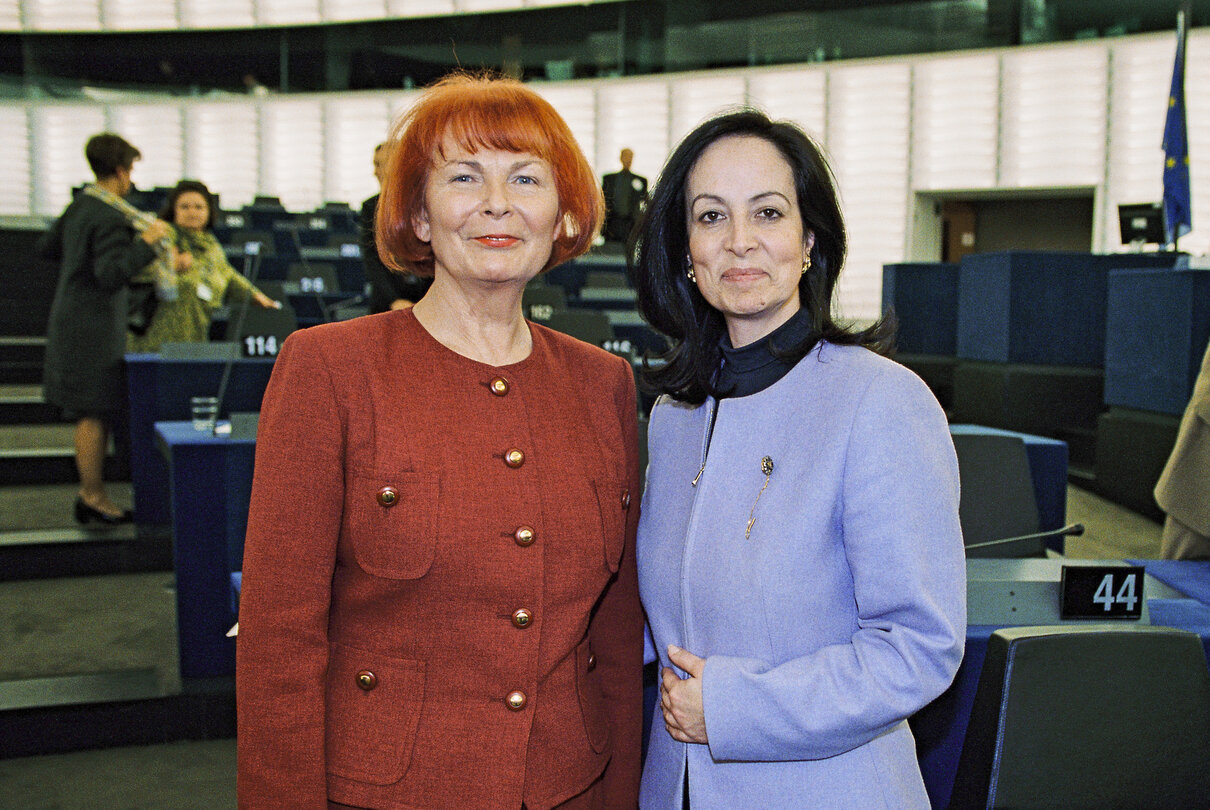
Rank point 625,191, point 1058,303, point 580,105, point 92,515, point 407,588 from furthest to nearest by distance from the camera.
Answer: point 580,105 → point 625,191 → point 1058,303 → point 92,515 → point 407,588

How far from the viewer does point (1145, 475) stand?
5262 millimetres

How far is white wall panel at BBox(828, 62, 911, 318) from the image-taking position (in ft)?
37.3

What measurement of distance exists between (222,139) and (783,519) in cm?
1461

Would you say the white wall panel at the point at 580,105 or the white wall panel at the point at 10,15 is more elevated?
the white wall panel at the point at 10,15

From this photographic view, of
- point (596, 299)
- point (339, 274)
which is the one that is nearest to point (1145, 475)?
point (596, 299)

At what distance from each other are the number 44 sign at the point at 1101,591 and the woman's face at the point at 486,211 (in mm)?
1044

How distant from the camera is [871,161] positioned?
38.1 feet

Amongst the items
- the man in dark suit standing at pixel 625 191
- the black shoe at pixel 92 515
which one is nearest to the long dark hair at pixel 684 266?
the black shoe at pixel 92 515

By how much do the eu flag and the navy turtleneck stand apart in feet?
22.3

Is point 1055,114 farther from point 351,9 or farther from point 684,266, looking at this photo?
point 684,266

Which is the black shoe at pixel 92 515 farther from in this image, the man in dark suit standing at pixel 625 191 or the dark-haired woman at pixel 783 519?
the man in dark suit standing at pixel 625 191

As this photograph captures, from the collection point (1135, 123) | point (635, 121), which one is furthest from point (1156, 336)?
point (635, 121)

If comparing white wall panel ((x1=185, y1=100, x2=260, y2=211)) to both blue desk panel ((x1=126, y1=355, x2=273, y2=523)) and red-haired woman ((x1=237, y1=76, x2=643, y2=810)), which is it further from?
red-haired woman ((x1=237, y1=76, x2=643, y2=810))

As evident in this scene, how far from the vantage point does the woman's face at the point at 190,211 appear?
4949mm
